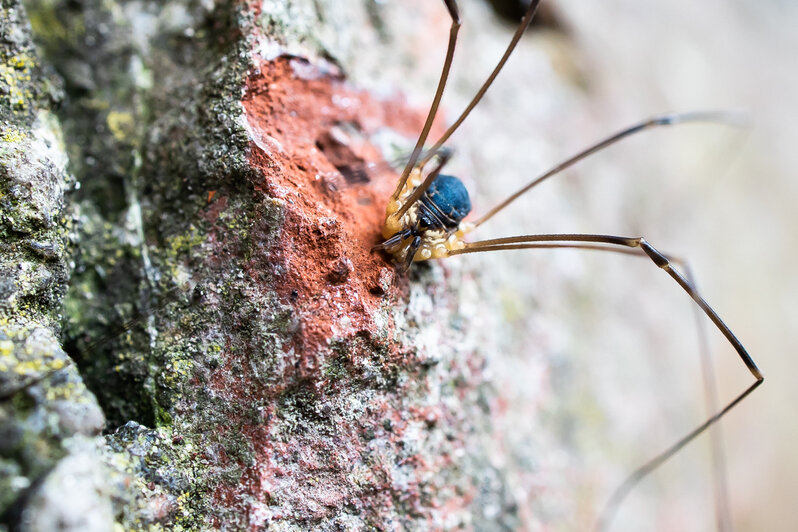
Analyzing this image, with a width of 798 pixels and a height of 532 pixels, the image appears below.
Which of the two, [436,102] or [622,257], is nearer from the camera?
[436,102]

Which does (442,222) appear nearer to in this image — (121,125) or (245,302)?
(245,302)

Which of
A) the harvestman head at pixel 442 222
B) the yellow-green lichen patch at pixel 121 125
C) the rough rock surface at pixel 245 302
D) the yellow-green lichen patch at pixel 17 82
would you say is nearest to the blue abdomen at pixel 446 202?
the harvestman head at pixel 442 222

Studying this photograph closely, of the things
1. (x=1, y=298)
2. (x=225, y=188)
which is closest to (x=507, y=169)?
(x=225, y=188)

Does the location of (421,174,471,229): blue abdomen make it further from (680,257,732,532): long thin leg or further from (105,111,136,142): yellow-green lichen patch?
(680,257,732,532): long thin leg

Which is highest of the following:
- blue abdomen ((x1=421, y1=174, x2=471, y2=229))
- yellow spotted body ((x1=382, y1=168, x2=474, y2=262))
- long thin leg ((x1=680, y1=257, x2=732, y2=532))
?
long thin leg ((x1=680, y1=257, x2=732, y2=532))

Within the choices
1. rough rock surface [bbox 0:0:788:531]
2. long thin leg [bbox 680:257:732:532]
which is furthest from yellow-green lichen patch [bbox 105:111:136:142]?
long thin leg [bbox 680:257:732:532]

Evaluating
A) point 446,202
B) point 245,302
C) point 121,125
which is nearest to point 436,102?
point 446,202
